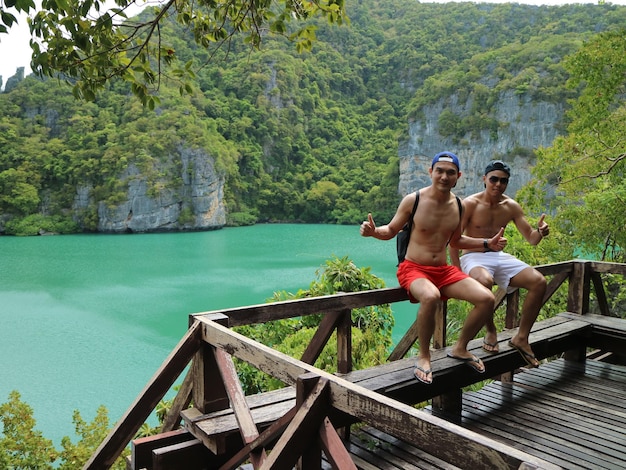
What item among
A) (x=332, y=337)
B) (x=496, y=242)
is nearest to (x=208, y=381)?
(x=496, y=242)

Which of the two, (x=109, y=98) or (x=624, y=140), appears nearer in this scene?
(x=624, y=140)

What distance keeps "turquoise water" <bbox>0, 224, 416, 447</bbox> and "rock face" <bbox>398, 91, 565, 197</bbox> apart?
18212mm

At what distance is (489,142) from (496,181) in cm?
5700

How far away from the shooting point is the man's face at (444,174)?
299 cm

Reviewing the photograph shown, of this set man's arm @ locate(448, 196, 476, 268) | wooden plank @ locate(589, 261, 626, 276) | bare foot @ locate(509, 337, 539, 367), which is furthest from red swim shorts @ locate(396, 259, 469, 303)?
wooden plank @ locate(589, 261, 626, 276)

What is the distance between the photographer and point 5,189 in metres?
51.7

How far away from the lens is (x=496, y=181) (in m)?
3.36

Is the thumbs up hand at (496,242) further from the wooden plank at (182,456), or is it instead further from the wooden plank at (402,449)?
the wooden plank at (182,456)

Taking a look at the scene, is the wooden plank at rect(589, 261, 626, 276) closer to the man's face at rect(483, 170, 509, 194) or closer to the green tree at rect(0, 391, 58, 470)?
the man's face at rect(483, 170, 509, 194)

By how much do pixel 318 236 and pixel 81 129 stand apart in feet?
90.9

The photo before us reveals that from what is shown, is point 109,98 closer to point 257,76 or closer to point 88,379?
point 257,76

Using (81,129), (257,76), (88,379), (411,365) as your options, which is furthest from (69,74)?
(257,76)

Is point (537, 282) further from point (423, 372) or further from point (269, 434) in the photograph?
point (269, 434)

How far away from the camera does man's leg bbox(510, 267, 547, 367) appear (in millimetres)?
3377
